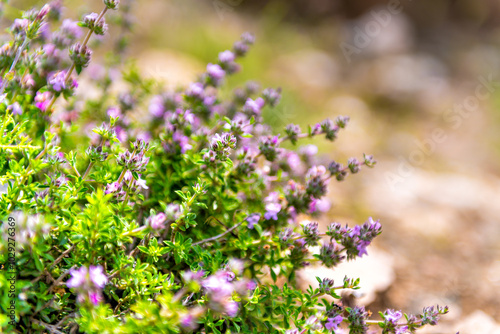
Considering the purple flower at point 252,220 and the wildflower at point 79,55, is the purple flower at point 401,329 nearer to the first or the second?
the purple flower at point 252,220

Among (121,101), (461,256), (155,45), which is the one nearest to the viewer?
(121,101)

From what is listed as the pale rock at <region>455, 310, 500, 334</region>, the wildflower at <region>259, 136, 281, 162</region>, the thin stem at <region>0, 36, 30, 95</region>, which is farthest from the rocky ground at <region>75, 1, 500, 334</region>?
the thin stem at <region>0, 36, 30, 95</region>

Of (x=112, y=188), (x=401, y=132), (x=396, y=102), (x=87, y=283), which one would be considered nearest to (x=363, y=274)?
(x=112, y=188)

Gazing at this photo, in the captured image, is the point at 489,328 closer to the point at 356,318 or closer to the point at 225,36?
the point at 356,318

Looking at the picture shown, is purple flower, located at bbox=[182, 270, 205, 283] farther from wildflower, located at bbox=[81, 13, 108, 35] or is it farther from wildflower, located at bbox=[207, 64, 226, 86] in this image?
wildflower, located at bbox=[207, 64, 226, 86]

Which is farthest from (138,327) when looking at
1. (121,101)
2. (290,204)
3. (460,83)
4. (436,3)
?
(436,3)

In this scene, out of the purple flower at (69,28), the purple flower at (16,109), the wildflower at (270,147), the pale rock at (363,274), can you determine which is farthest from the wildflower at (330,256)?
the purple flower at (69,28)

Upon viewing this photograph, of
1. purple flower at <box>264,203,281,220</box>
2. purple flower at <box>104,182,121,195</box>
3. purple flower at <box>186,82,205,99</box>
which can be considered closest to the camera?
purple flower at <box>104,182,121,195</box>
